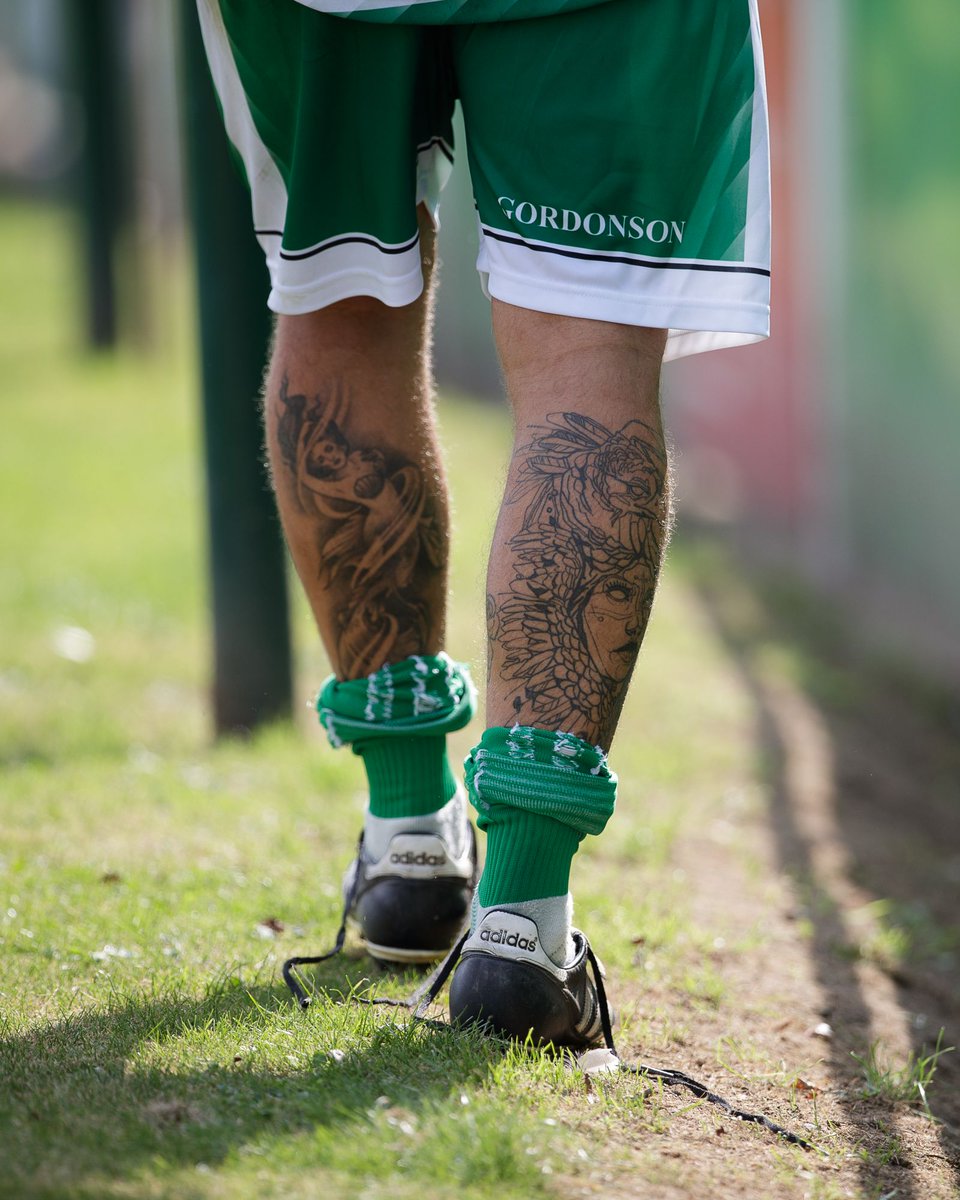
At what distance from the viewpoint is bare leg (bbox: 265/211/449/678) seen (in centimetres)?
202

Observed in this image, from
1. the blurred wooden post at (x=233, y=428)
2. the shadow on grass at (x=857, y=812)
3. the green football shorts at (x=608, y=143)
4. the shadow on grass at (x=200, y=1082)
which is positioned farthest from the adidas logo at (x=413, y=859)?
the blurred wooden post at (x=233, y=428)

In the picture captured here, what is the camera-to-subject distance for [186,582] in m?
4.78

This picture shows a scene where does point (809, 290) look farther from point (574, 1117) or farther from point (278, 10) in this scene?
point (574, 1117)

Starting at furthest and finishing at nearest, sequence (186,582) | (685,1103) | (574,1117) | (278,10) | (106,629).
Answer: (186,582), (106,629), (278,10), (685,1103), (574,1117)

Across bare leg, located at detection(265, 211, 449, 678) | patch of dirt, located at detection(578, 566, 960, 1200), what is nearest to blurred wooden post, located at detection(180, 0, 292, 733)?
patch of dirt, located at detection(578, 566, 960, 1200)

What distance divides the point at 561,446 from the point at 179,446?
5.66 meters

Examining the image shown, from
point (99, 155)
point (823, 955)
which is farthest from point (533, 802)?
point (99, 155)

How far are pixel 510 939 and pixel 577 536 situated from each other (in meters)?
0.47

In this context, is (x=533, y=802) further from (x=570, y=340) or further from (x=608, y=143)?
(x=608, y=143)

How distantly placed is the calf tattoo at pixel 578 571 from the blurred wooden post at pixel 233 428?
1.69m

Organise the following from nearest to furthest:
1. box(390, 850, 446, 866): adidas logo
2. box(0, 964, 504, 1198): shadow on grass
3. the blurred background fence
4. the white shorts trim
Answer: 1. box(0, 964, 504, 1198): shadow on grass
2. the white shorts trim
3. box(390, 850, 446, 866): adidas logo
4. the blurred background fence

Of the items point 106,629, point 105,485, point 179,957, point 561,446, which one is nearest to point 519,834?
point 561,446

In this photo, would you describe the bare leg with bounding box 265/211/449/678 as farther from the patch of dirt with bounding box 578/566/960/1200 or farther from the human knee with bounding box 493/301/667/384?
the patch of dirt with bounding box 578/566/960/1200

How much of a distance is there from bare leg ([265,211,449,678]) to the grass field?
259mm
